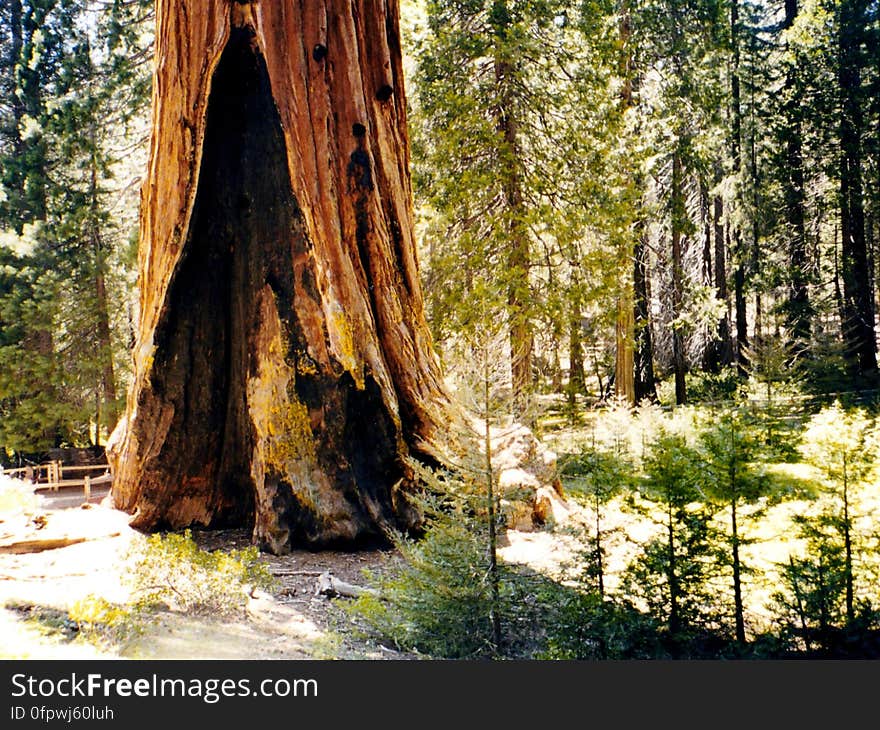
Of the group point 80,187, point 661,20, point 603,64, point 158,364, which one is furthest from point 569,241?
point 80,187

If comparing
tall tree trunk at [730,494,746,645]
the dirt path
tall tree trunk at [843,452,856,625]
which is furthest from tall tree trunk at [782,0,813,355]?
the dirt path

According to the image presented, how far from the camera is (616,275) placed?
9.57m

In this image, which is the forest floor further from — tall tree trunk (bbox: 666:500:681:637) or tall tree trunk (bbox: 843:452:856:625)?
tall tree trunk (bbox: 843:452:856:625)

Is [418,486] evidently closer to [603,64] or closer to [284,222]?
[284,222]

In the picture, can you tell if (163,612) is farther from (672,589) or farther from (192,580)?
(672,589)

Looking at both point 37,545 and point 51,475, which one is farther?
point 51,475

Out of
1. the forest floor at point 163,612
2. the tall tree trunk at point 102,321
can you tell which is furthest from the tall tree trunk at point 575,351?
the tall tree trunk at point 102,321

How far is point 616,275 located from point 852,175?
5696mm

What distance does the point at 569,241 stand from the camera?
917 centimetres

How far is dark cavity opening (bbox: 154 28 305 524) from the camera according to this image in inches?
184

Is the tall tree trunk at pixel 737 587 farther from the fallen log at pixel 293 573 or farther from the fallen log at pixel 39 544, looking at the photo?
the fallen log at pixel 39 544

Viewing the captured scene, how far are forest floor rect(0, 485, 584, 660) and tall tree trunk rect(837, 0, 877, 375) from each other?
85.4 inches
